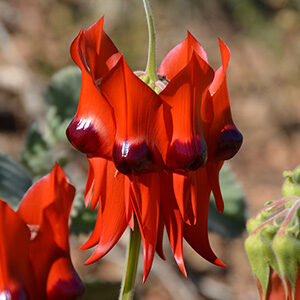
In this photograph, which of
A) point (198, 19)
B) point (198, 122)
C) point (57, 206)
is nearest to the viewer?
point (198, 122)

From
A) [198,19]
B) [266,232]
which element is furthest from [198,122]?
[198,19]

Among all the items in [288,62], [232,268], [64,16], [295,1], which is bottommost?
[232,268]

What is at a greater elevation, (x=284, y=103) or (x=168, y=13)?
(x=168, y=13)

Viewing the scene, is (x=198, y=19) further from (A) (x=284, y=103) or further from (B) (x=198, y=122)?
(B) (x=198, y=122)

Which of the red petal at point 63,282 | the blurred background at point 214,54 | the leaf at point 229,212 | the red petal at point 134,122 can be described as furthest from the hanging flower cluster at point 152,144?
the blurred background at point 214,54

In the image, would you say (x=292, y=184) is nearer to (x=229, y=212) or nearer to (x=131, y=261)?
(x=131, y=261)

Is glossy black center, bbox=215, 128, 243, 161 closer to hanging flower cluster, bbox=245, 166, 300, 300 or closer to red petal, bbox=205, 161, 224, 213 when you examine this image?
red petal, bbox=205, 161, 224, 213

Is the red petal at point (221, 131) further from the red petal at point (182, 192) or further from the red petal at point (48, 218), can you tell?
the red petal at point (48, 218)
